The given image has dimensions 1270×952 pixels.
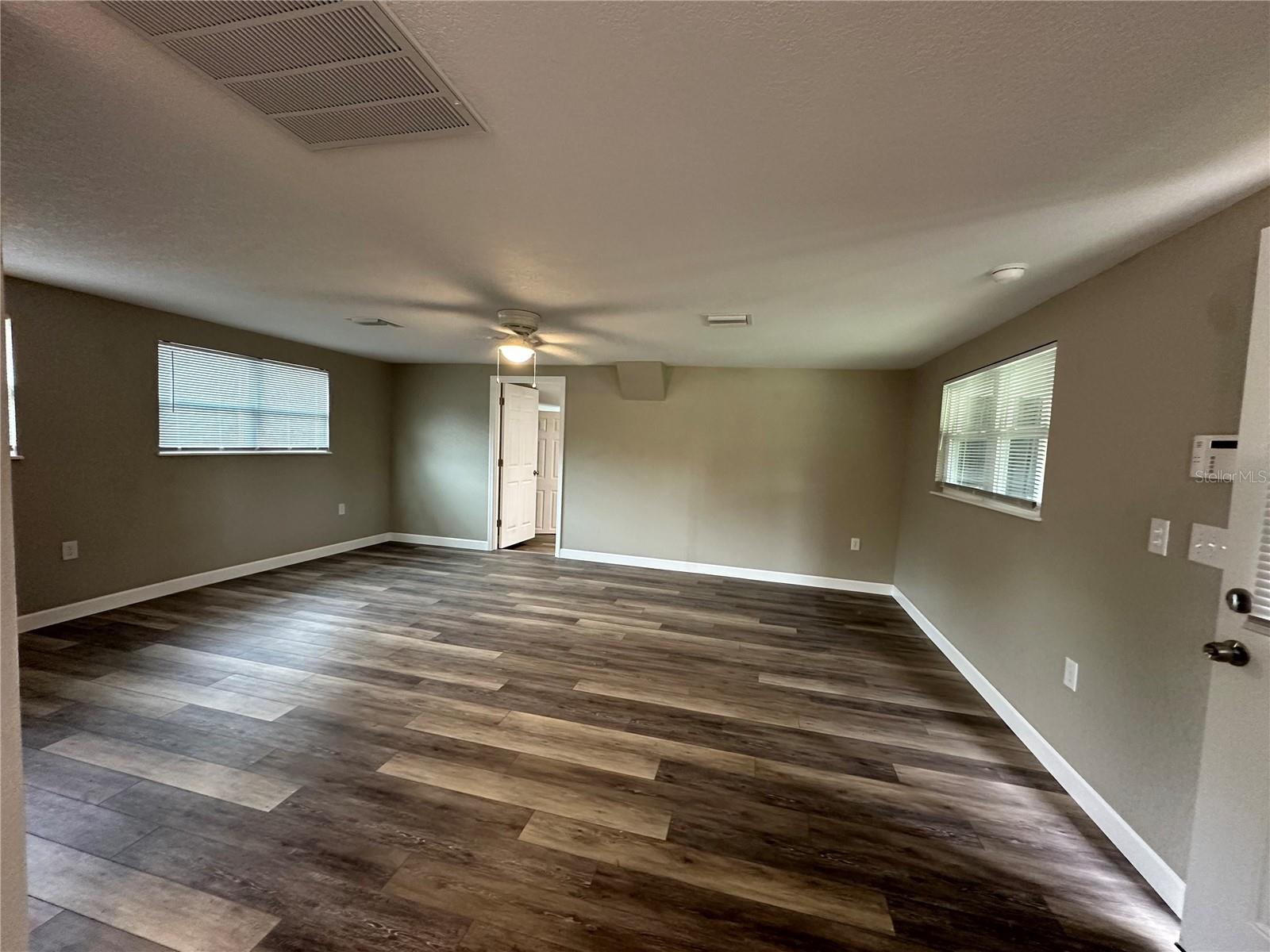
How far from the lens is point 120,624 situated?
3338 mm

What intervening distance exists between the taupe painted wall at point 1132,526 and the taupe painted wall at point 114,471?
581cm

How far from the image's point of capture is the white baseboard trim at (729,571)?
4.98 metres

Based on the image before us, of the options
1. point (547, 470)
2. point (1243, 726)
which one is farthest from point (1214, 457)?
point (547, 470)

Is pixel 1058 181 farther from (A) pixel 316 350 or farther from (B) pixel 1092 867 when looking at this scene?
(A) pixel 316 350

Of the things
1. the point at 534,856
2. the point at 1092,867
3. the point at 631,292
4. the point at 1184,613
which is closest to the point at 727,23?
the point at 631,292

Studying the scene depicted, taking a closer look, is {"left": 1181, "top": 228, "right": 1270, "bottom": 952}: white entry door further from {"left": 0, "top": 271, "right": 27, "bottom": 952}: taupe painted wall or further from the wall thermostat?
{"left": 0, "top": 271, "right": 27, "bottom": 952}: taupe painted wall

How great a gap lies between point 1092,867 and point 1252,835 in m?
0.66

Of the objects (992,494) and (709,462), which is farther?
(709,462)

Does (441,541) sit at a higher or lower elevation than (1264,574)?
lower

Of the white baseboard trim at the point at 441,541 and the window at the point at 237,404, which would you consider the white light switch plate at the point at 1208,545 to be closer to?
the white baseboard trim at the point at 441,541

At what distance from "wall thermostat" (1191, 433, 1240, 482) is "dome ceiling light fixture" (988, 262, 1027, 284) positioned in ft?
3.07

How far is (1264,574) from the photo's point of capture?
129 cm

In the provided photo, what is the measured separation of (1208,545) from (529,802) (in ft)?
8.19

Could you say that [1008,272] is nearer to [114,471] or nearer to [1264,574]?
[1264,574]
